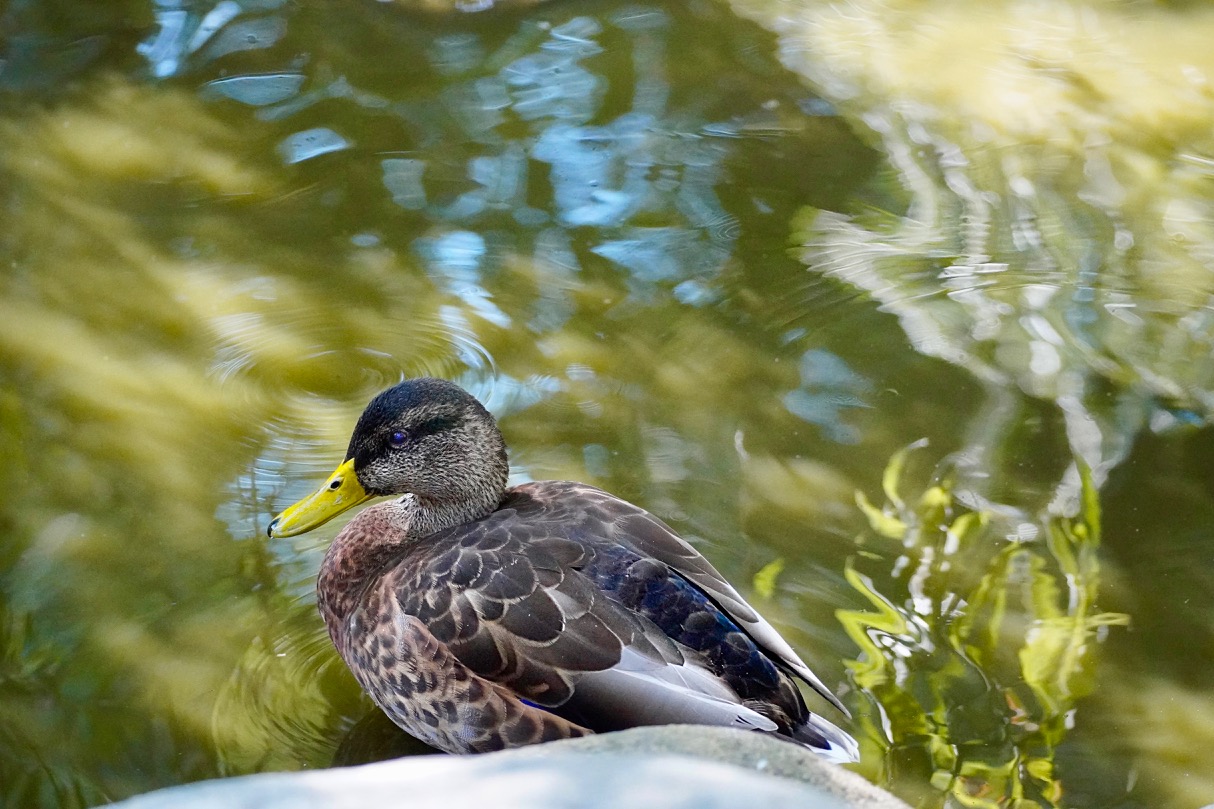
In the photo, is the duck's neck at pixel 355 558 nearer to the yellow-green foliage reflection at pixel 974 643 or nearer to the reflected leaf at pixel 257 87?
the yellow-green foliage reflection at pixel 974 643

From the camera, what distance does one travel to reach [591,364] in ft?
13.7

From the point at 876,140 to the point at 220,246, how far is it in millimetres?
2628

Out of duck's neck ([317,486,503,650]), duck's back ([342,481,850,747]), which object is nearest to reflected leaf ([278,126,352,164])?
duck's neck ([317,486,503,650])

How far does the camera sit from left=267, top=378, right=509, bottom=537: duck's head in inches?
124

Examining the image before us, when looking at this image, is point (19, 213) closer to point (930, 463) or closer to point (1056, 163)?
point (930, 463)

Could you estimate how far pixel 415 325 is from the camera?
4.29 m

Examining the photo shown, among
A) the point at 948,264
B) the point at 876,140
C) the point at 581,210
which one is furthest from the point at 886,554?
the point at 876,140

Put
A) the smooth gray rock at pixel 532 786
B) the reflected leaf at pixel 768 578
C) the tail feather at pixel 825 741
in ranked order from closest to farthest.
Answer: the smooth gray rock at pixel 532 786
the tail feather at pixel 825 741
the reflected leaf at pixel 768 578

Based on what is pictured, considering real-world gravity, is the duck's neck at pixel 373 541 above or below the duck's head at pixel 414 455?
below

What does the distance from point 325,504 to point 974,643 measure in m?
1.68

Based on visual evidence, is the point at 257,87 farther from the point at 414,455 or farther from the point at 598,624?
the point at 598,624

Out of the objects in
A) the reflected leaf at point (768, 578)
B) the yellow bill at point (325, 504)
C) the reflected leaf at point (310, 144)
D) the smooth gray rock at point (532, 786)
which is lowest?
the reflected leaf at point (768, 578)

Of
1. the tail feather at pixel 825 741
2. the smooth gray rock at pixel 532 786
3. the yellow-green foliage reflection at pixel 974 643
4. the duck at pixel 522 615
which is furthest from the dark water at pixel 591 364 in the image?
the smooth gray rock at pixel 532 786

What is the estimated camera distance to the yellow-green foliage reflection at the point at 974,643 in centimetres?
297
